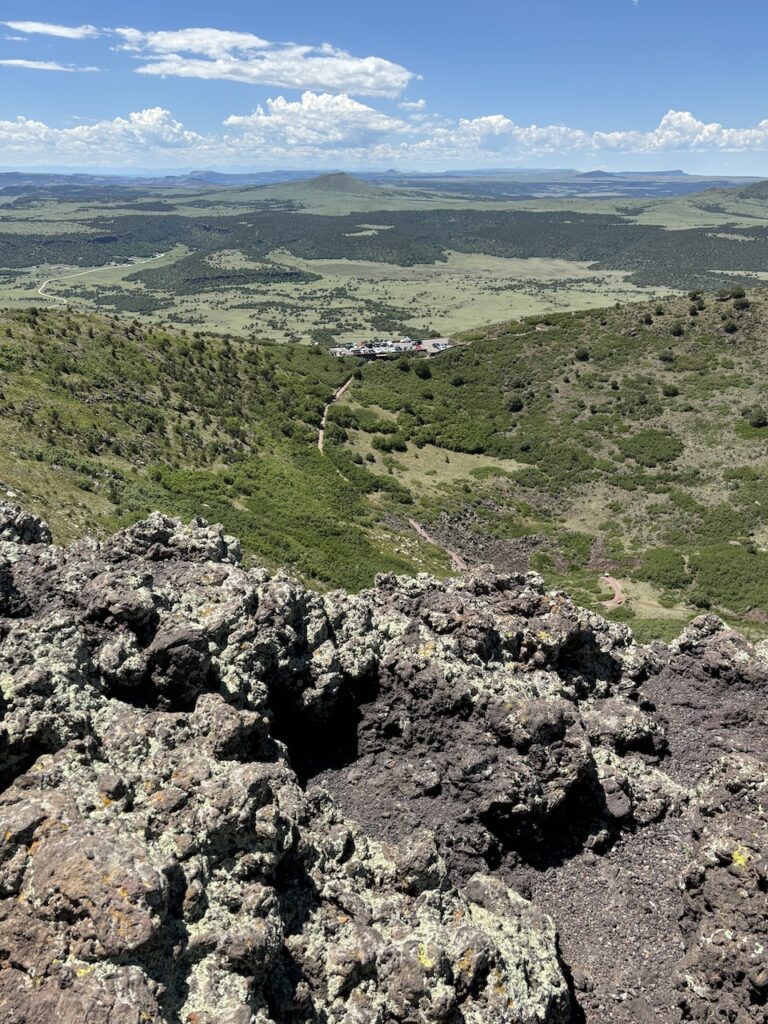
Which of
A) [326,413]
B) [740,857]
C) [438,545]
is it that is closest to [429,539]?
[438,545]

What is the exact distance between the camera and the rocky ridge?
8195mm

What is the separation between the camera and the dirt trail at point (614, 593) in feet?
141

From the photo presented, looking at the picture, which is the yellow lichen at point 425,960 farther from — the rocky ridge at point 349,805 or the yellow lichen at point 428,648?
the yellow lichen at point 428,648

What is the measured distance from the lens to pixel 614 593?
44.9 m

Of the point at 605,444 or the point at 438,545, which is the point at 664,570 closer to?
the point at 438,545

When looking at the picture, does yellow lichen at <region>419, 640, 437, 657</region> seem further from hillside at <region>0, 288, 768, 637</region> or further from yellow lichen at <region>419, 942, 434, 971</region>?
hillside at <region>0, 288, 768, 637</region>

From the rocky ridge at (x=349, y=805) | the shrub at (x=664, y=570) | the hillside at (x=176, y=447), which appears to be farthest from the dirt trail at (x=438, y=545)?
the rocky ridge at (x=349, y=805)

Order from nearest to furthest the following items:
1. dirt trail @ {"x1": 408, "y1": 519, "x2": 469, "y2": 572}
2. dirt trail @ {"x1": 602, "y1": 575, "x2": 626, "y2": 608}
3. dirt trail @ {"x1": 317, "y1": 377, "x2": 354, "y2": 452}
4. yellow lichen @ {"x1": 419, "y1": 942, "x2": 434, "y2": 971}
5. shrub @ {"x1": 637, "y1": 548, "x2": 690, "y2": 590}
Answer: yellow lichen @ {"x1": 419, "y1": 942, "x2": 434, "y2": 971}
dirt trail @ {"x1": 602, "y1": 575, "x2": 626, "y2": 608}
shrub @ {"x1": 637, "y1": 548, "x2": 690, "y2": 590}
dirt trail @ {"x1": 408, "y1": 519, "x2": 469, "y2": 572}
dirt trail @ {"x1": 317, "y1": 377, "x2": 354, "y2": 452}

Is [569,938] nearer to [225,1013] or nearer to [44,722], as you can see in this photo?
[225,1013]

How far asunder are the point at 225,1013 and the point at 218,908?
1.45 meters

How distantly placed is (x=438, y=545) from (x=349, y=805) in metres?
37.6

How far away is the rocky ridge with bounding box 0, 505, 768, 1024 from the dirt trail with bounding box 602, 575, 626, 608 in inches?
953

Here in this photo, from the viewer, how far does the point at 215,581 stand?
50.3ft

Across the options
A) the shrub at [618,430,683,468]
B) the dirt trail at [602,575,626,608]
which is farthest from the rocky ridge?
the shrub at [618,430,683,468]
